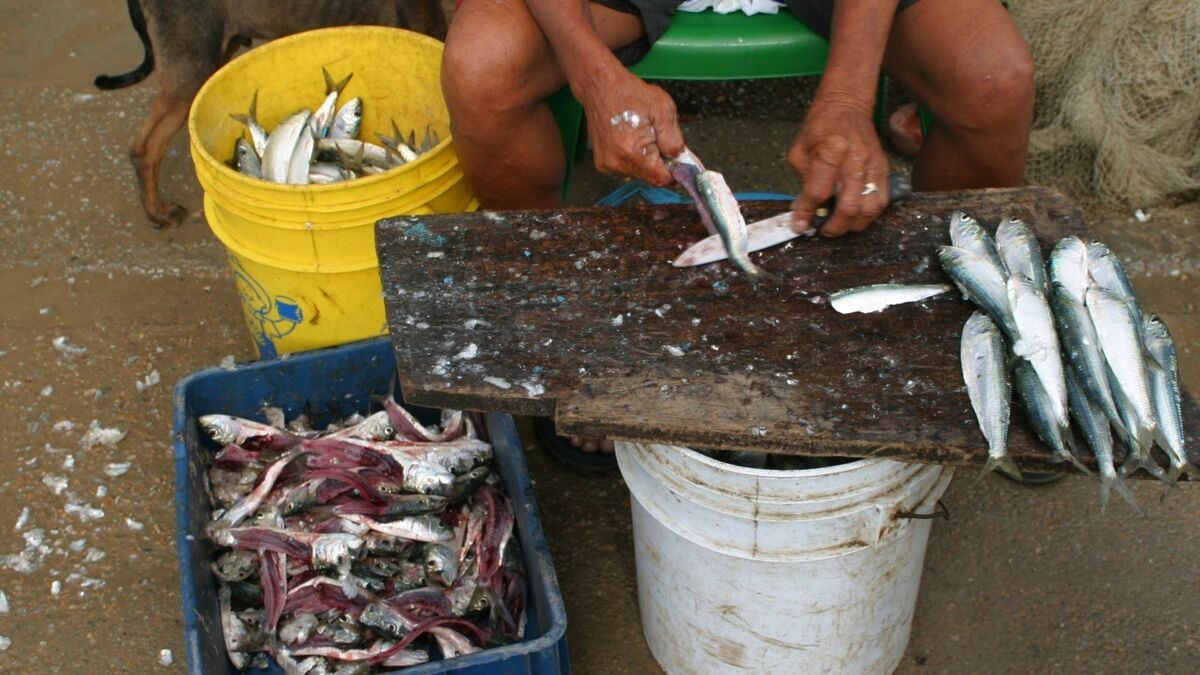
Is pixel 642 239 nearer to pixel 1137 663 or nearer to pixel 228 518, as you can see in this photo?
pixel 228 518

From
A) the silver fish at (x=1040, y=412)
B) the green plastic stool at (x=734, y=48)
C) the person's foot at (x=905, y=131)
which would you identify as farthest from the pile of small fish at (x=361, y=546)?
the person's foot at (x=905, y=131)

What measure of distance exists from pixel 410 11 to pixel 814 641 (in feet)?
8.82

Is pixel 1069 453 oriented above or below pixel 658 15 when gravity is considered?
below

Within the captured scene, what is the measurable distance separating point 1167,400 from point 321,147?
245cm

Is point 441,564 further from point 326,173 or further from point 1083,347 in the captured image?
point 1083,347

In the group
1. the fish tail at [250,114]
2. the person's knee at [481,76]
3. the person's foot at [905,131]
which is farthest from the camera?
the person's foot at [905,131]

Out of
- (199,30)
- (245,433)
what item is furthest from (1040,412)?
(199,30)

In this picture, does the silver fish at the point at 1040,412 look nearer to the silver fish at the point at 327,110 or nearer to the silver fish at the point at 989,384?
the silver fish at the point at 989,384

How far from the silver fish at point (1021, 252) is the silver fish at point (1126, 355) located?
A: 0.35 feet

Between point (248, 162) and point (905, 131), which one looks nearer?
point (248, 162)

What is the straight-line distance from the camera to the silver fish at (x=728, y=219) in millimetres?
2438

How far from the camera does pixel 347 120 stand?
3.55 meters

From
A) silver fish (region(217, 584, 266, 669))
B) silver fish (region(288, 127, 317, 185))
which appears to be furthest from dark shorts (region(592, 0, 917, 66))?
silver fish (region(217, 584, 266, 669))

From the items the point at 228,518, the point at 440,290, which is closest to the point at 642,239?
the point at 440,290
